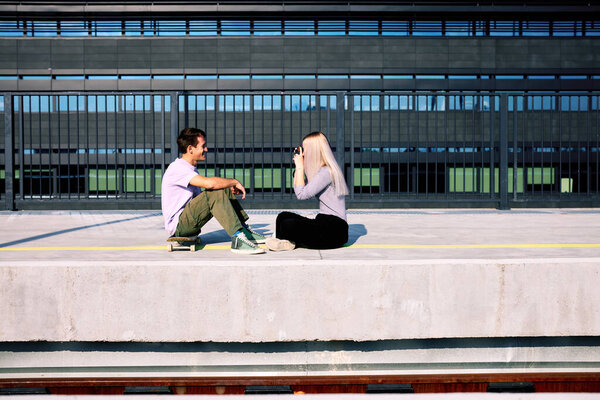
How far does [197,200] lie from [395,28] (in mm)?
26160

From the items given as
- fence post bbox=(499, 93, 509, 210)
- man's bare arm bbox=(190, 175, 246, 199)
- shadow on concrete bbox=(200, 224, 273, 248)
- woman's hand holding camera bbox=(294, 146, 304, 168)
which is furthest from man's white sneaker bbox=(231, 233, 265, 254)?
fence post bbox=(499, 93, 509, 210)

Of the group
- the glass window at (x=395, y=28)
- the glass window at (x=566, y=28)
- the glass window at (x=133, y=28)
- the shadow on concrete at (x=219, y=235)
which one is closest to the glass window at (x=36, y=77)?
the glass window at (x=133, y=28)

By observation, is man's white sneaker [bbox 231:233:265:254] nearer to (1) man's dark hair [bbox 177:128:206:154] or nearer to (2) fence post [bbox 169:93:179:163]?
(1) man's dark hair [bbox 177:128:206:154]

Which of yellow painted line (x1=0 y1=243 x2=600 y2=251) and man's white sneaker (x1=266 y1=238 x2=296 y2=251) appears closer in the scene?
man's white sneaker (x1=266 y1=238 x2=296 y2=251)

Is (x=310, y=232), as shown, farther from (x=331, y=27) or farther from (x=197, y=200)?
(x=331, y=27)

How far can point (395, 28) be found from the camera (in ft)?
89.0

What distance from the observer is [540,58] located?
27.2 meters

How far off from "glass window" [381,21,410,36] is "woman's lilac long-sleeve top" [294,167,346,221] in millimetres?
25228

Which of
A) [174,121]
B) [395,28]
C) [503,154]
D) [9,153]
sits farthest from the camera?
[395,28]

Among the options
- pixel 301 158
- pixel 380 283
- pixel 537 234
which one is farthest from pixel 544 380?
pixel 301 158

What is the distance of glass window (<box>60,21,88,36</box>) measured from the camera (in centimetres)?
2694

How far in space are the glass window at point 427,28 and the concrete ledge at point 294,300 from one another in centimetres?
2648

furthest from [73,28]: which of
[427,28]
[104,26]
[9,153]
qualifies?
[9,153]
